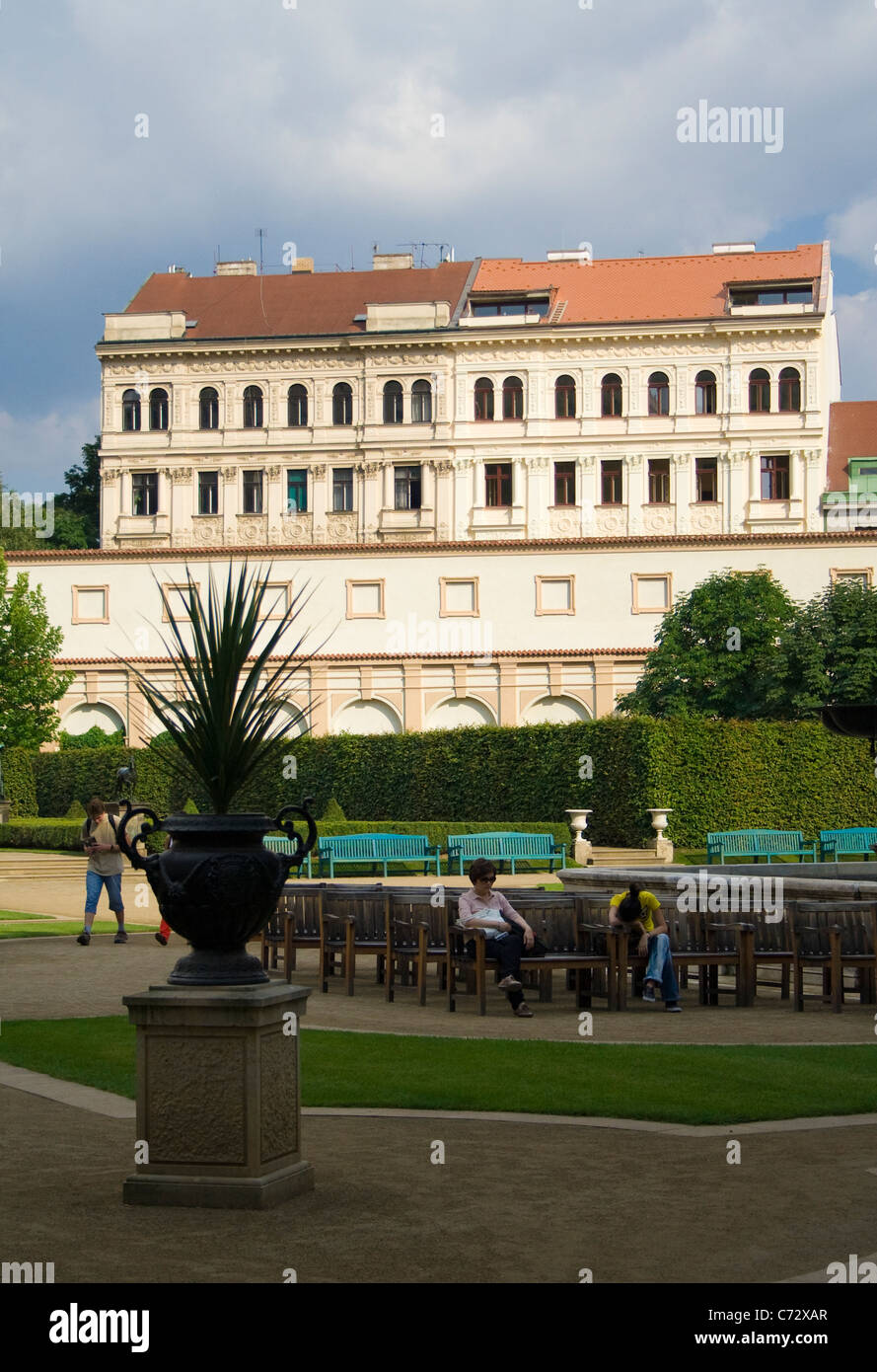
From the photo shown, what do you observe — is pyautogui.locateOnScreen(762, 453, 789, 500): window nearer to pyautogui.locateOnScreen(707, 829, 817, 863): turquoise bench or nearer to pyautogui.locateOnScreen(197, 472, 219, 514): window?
pyautogui.locateOnScreen(197, 472, 219, 514): window

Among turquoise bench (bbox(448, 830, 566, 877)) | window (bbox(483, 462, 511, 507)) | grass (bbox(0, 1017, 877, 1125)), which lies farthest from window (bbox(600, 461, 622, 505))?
grass (bbox(0, 1017, 877, 1125))

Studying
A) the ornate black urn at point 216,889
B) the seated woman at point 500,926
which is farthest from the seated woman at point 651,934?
the ornate black urn at point 216,889

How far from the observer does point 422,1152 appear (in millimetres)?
7934

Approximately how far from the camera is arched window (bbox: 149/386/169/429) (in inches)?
2581

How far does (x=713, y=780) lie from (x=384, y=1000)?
24.3 metres

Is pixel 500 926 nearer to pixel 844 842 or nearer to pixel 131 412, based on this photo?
pixel 844 842

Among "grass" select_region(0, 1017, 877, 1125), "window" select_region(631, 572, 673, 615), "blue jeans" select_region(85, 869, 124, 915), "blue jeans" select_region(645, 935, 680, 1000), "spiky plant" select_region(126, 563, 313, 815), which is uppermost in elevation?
"window" select_region(631, 572, 673, 615)

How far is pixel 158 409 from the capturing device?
65688 millimetres

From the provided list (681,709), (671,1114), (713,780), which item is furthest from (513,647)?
(671,1114)

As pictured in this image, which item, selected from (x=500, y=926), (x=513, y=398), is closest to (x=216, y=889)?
(x=500, y=926)

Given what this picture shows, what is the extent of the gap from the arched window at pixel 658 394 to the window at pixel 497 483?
20.5ft

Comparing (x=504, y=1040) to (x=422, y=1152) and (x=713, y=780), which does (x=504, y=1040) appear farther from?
(x=713, y=780)

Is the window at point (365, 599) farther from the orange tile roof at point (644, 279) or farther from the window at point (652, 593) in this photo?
the orange tile roof at point (644, 279)

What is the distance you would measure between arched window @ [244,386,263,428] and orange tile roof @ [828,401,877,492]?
2330 centimetres
